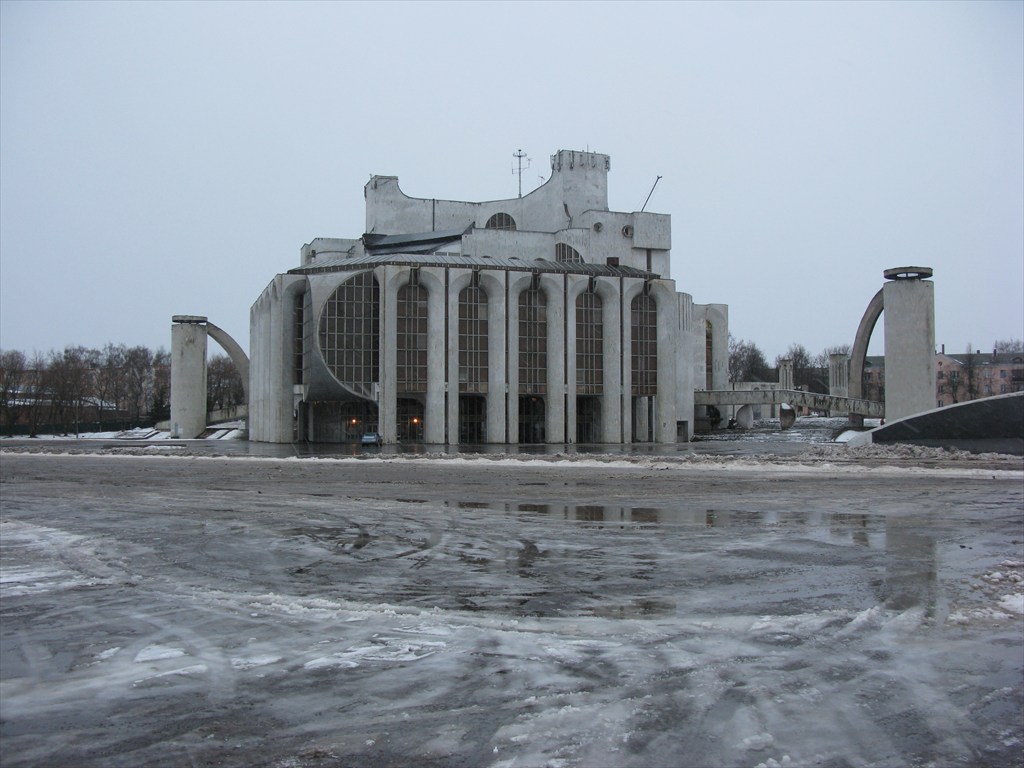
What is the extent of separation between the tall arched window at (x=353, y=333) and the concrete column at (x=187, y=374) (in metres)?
23.1

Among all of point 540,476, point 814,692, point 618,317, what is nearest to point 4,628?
point 814,692

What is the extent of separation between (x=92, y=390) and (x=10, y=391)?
15.1 meters

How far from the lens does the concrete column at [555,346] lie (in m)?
68.0

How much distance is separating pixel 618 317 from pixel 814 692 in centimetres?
6575

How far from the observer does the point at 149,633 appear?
6578mm

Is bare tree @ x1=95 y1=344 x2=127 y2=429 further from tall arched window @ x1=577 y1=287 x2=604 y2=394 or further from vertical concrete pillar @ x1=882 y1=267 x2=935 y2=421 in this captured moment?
vertical concrete pillar @ x1=882 y1=267 x2=935 y2=421

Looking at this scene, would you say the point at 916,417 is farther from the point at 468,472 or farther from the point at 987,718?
the point at 987,718

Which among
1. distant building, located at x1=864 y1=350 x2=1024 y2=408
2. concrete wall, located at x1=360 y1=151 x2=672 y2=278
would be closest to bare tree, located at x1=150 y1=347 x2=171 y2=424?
concrete wall, located at x1=360 y1=151 x2=672 y2=278

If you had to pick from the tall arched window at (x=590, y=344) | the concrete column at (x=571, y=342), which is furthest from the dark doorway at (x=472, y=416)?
the tall arched window at (x=590, y=344)

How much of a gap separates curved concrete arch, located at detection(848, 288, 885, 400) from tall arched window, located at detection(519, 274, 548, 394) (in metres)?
25.6

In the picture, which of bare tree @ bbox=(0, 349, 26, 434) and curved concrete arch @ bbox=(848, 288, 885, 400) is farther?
bare tree @ bbox=(0, 349, 26, 434)

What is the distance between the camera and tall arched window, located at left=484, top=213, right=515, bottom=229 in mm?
85006

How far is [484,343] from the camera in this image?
2648 inches

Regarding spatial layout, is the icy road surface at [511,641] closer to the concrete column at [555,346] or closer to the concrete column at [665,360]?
the concrete column at [555,346]
